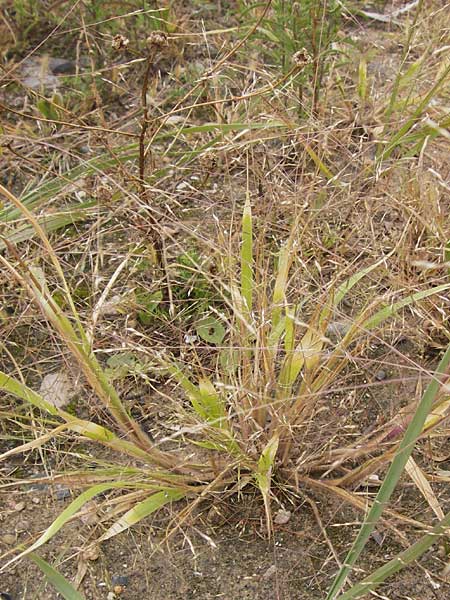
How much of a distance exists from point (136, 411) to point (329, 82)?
3.34 feet

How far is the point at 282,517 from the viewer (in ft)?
4.39

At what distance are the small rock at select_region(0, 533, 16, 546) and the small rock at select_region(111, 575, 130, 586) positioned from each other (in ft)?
0.66

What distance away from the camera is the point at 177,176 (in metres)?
1.96

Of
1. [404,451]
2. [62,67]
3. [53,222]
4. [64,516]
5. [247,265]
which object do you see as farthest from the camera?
[62,67]

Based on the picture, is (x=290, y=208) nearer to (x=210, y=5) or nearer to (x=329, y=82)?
(x=329, y=82)

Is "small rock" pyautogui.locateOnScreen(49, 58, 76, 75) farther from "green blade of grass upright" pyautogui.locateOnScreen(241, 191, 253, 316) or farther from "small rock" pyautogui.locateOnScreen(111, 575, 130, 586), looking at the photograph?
"small rock" pyautogui.locateOnScreen(111, 575, 130, 586)

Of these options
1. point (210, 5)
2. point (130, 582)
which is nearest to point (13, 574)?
point (130, 582)

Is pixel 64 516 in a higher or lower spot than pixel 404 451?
lower

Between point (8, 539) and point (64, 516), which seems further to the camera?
point (8, 539)

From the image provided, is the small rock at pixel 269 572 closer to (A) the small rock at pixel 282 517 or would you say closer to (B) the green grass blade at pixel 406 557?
(A) the small rock at pixel 282 517

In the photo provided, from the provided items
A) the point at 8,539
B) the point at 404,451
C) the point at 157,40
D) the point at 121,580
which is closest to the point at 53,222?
the point at 157,40

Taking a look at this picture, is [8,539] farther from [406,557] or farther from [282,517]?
[406,557]

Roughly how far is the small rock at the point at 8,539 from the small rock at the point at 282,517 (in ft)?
1.51

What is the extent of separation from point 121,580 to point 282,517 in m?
0.29
